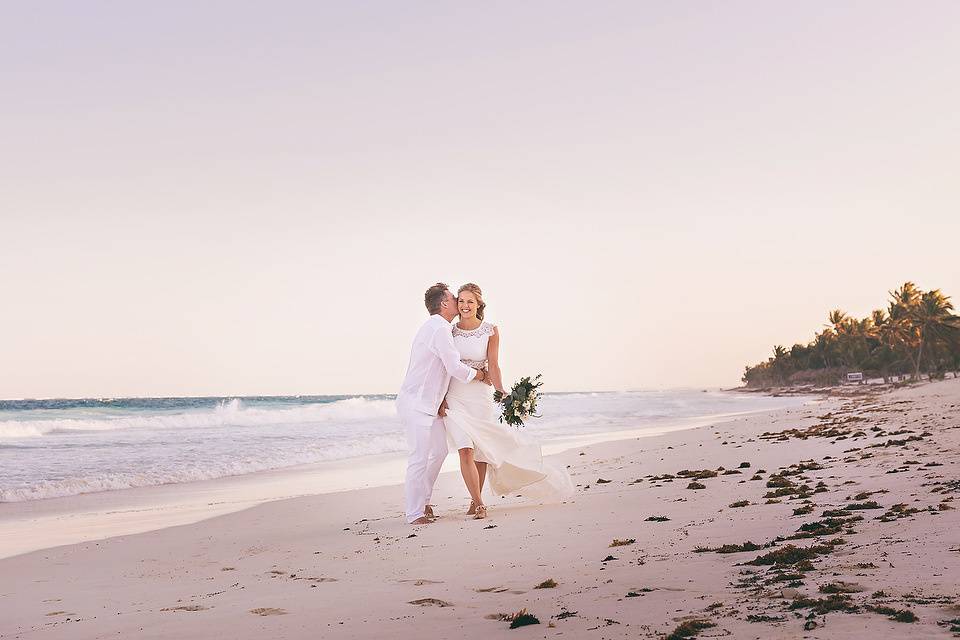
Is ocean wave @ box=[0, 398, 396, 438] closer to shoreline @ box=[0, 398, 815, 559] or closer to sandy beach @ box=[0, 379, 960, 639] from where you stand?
shoreline @ box=[0, 398, 815, 559]

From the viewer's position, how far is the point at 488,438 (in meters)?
8.54

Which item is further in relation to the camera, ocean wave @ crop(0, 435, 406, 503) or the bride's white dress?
ocean wave @ crop(0, 435, 406, 503)

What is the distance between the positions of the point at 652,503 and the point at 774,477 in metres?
1.68

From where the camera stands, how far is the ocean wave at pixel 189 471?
1289cm

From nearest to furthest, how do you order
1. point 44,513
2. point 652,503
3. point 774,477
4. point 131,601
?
point 131,601
point 652,503
point 774,477
point 44,513

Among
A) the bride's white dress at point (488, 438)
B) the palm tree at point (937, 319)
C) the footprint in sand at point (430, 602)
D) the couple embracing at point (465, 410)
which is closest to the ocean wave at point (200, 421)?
the couple embracing at point (465, 410)

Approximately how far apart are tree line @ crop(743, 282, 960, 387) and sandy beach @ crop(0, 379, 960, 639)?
243 feet

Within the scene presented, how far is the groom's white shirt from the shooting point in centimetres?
832

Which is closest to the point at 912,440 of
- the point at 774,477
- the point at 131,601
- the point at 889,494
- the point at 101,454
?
the point at 774,477

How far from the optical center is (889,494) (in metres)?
6.45

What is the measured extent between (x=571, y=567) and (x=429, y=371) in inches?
151

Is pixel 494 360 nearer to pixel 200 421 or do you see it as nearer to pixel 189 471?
pixel 189 471

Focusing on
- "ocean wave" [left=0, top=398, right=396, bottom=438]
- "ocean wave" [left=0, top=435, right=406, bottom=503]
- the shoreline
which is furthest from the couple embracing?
"ocean wave" [left=0, top=398, right=396, bottom=438]

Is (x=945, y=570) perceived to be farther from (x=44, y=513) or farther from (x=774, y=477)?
(x=44, y=513)
